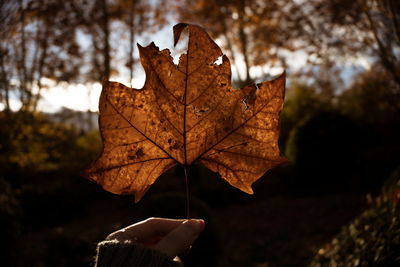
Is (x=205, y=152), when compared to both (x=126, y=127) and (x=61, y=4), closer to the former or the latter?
(x=126, y=127)

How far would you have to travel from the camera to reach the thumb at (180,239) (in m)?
0.77

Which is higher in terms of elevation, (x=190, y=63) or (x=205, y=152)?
(x=190, y=63)

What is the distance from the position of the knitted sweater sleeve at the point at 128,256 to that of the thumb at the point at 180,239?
2 cm

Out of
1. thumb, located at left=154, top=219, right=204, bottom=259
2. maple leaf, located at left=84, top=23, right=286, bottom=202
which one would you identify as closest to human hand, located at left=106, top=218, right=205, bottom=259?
thumb, located at left=154, top=219, right=204, bottom=259

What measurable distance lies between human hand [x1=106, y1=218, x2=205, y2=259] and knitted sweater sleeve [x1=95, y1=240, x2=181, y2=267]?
0.06 feet

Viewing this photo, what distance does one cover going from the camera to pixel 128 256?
78 cm

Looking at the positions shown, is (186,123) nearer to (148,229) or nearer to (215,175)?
(148,229)

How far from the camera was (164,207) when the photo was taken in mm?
4520

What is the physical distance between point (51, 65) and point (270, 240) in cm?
1051

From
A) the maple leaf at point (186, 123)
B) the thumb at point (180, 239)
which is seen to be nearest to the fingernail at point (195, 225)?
Result: the thumb at point (180, 239)

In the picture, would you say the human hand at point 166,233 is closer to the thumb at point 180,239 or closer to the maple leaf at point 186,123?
the thumb at point 180,239

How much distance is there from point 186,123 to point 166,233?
1.01 feet

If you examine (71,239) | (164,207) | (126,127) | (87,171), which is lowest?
(71,239)

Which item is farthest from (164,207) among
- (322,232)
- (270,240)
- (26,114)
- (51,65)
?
(51,65)
